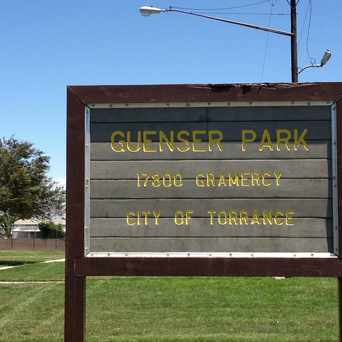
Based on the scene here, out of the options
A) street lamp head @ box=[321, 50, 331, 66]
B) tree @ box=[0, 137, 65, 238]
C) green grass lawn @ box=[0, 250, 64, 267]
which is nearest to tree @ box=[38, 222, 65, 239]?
green grass lawn @ box=[0, 250, 64, 267]

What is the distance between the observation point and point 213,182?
553cm

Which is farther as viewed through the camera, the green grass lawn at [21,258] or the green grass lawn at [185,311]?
the green grass lawn at [21,258]

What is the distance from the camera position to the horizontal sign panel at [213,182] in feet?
17.9

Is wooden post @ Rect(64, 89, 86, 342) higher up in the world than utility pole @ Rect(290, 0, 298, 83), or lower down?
lower down

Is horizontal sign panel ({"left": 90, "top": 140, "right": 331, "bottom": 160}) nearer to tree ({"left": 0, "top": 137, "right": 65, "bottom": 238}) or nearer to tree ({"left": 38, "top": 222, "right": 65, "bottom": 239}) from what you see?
tree ({"left": 0, "top": 137, "right": 65, "bottom": 238})

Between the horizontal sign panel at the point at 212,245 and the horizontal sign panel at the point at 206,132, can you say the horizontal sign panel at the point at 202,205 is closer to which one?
the horizontal sign panel at the point at 212,245

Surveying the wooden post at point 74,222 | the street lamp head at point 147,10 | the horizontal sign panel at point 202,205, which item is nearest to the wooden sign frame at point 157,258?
the wooden post at point 74,222

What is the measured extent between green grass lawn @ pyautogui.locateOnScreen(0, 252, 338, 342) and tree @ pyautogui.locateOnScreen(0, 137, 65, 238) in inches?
684

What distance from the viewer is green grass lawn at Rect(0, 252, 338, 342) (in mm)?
8438

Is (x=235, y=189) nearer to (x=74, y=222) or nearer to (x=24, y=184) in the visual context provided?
(x=74, y=222)

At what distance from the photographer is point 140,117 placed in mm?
5641

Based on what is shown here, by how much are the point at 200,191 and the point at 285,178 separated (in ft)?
2.33

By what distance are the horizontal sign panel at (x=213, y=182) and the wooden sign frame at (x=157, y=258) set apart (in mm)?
85

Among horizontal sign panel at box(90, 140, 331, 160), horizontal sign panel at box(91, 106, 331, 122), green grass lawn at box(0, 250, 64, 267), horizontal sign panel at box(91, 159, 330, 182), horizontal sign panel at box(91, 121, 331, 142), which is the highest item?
horizontal sign panel at box(91, 106, 331, 122)
